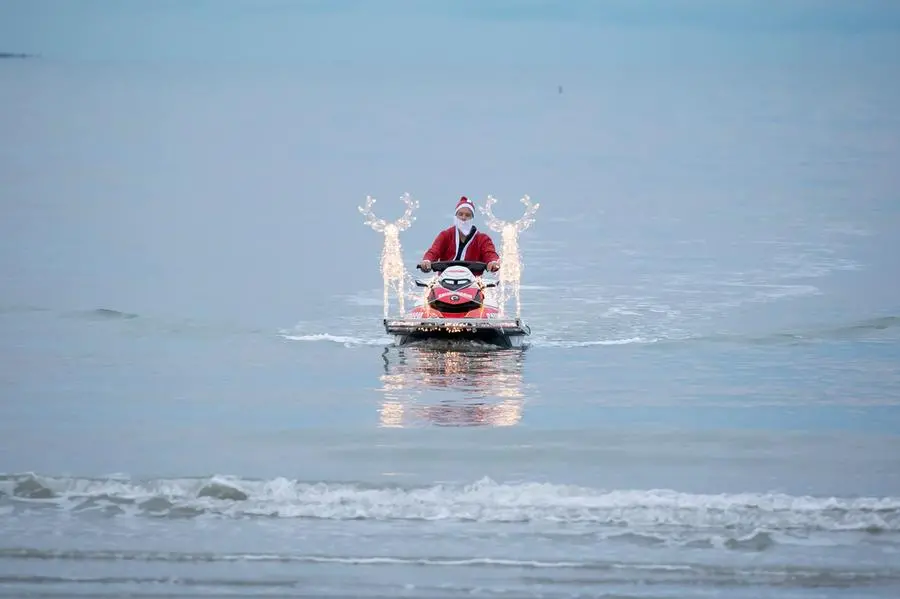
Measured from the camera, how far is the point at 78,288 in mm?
30219

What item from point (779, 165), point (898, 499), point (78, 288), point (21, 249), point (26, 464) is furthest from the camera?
point (779, 165)

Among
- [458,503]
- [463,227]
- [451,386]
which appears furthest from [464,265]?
[458,503]

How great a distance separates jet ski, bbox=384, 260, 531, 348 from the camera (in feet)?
72.8

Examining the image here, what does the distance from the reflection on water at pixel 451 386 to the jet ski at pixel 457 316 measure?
267 millimetres

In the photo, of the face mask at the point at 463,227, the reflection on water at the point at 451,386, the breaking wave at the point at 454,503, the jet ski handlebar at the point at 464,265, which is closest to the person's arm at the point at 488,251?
the face mask at the point at 463,227

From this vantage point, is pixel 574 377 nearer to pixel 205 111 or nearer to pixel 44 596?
pixel 44 596

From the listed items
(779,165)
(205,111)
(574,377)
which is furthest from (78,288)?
(205,111)

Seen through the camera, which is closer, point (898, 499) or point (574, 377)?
point (898, 499)

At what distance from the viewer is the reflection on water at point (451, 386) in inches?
766

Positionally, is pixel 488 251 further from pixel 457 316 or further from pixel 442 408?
pixel 442 408

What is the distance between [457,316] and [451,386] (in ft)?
5.63

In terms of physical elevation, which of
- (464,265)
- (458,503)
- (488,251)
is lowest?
(458,503)

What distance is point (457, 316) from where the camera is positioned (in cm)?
2253

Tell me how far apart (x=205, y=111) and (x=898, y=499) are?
109m
